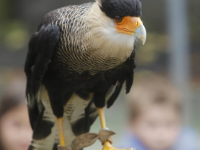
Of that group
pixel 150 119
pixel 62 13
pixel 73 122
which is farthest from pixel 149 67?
pixel 62 13

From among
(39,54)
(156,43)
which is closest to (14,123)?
(39,54)

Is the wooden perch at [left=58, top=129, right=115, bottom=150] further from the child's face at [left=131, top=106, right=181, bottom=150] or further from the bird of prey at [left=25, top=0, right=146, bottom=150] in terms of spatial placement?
the child's face at [left=131, top=106, right=181, bottom=150]

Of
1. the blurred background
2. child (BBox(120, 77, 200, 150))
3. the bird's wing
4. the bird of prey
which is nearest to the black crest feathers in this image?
the bird of prey

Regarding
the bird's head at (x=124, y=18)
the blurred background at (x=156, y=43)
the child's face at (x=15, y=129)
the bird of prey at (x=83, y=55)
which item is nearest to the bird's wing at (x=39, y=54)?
the bird of prey at (x=83, y=55)

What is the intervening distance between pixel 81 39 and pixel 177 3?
2.51 meters

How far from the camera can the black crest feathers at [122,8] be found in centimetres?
270

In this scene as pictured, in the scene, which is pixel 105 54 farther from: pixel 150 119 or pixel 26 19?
pixel 26 19

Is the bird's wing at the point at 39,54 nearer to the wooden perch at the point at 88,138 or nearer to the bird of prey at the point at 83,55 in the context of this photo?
the bird of prey at the point at 83,55

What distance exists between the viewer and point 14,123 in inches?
156

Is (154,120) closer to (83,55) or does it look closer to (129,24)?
(83,55)

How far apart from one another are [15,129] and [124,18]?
1.58 meters

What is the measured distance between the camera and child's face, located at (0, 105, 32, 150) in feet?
12.6

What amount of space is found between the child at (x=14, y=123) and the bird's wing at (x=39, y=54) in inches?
29.7

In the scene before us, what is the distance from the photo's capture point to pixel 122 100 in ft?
21.1
